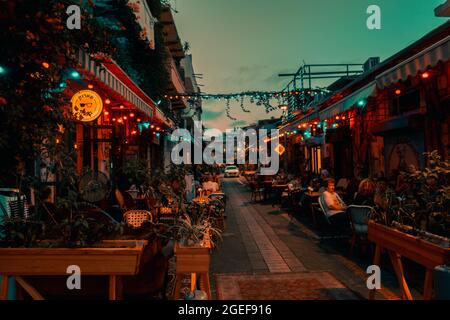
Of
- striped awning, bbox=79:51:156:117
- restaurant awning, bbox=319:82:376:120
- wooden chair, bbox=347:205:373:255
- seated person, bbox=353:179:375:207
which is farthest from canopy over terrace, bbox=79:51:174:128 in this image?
seated person, bbox=353:179:375:207

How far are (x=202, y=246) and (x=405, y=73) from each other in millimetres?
5070

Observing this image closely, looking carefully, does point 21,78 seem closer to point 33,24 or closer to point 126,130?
point 33,24

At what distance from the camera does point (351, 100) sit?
9922mm

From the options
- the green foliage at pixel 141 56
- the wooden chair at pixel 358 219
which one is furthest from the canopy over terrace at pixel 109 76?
the wooden chair at pixel 358 219

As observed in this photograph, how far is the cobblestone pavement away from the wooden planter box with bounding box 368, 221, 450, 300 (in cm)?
79

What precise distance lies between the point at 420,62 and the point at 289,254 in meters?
4.29

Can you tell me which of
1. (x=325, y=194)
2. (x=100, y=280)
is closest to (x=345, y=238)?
(x=325, y=194)

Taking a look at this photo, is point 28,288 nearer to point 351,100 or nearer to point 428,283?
point 428,283

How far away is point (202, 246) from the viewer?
4.28 m

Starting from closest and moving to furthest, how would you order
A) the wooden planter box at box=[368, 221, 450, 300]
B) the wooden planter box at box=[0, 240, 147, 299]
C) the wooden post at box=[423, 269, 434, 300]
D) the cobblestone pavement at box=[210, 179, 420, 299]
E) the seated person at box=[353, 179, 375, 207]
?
the wooden planter box at box=[0, 240, 147, 299] < the wooden planter box at box=[368, 221, 450, 300] < the wooden post at box=[423, 269, 434, 300] < the cobblestone pavement at box=[210, 179, 420, 299] < the seated person at box=[353, 179, 375, 207]

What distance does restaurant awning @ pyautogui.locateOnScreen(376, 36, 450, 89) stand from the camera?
570cm

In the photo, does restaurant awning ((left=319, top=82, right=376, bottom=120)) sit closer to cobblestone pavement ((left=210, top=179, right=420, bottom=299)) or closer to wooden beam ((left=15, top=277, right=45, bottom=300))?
cobblestone pavement ((left=210, top=179, right=420, bottom=299))

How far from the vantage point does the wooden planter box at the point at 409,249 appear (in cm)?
384

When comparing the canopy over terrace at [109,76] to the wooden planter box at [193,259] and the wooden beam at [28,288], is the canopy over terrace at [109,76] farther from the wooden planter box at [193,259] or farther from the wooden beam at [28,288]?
the wooden planter box at [193,259]
